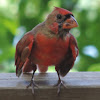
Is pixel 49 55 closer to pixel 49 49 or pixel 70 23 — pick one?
pixel 49 49

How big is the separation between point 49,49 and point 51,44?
0.03 metres

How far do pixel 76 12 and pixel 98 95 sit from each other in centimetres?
133

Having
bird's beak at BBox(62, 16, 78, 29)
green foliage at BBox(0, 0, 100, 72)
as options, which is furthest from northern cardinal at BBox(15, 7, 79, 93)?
green foliage at BBox(0, 0, 100, 72)

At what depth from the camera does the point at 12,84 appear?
1.45 m

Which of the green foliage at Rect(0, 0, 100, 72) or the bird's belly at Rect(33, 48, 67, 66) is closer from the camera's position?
the bird's belly at Rect(33, 48, 67, 66)

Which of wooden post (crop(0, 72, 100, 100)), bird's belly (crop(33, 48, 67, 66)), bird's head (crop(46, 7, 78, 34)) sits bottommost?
wooden post (crop(0, 72, 100, 100))

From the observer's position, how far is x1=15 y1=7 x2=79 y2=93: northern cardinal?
55.5 inches

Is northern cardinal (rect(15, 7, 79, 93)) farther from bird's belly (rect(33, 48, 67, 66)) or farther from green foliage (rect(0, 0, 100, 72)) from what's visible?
green foliage (rect(0, 0, 100, 72))

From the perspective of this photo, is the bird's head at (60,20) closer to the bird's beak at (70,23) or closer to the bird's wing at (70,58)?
the bird's beak at (70,23)

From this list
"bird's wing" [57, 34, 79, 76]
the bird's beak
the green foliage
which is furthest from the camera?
the green foliage

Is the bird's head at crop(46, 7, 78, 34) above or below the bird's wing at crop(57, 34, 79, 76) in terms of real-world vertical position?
above

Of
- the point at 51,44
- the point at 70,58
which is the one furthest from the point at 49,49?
the point at 70,58

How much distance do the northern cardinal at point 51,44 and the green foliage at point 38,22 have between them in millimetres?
915

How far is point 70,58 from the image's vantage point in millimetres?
1548
